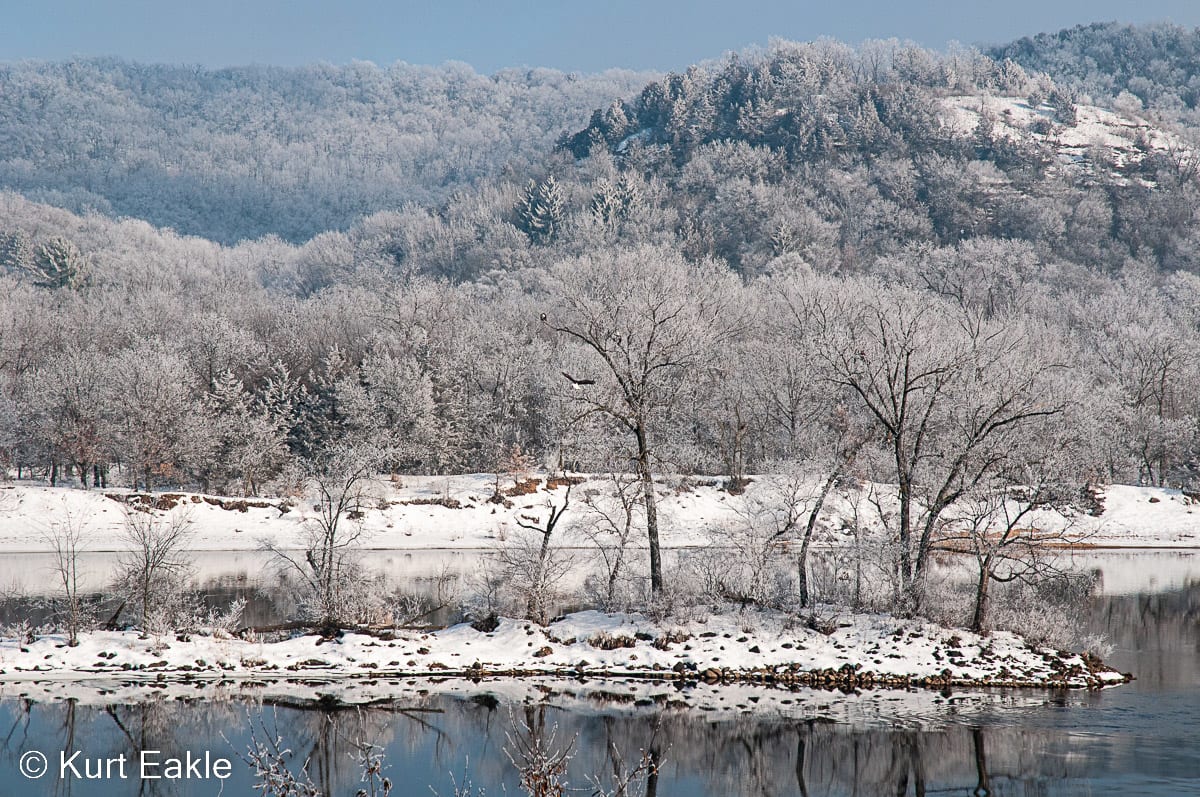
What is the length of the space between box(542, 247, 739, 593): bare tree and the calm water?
7475 millimetres

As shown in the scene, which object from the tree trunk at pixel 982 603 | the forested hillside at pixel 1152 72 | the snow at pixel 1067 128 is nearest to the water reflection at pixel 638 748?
the tree trunk at pixel 982 603

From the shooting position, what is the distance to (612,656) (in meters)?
23.9

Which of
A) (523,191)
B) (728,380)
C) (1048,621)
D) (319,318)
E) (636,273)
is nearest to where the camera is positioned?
(1048,621)

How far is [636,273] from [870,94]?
9543 cm

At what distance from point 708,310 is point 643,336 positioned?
36.1m

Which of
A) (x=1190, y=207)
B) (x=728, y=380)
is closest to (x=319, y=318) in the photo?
(x=728, y=380)

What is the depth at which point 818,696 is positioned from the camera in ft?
71.6

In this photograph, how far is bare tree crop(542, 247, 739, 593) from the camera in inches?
1072

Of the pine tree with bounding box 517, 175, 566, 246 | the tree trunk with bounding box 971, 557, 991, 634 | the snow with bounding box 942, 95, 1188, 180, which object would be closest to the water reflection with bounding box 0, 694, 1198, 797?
the tree trunk with bounding box 971, 557, 991, 634

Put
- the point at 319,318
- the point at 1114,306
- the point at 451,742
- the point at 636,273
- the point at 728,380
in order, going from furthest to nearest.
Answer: the point at 1114,306 → the point at 319,318 → the point at 636,273 → the point at 728,380 → the point at 451,742

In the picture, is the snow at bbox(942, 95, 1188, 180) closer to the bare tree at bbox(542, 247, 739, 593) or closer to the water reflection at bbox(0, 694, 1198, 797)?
the bare tree at bbox(542, 247, 739, 593)

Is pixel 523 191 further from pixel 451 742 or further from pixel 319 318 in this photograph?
pixel 451 742

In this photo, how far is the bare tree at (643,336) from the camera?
2723 cm

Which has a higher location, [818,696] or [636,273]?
[636,273]
